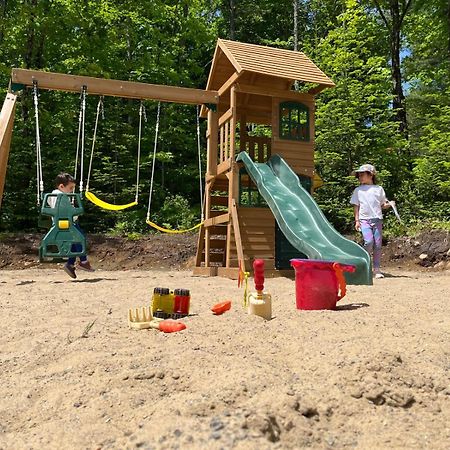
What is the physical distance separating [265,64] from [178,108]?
460 inches

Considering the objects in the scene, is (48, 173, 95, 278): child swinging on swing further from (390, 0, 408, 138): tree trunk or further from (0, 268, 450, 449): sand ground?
Answer: (390, 0, 408, 138): tree trunk

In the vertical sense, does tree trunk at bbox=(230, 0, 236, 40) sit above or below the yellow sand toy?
above

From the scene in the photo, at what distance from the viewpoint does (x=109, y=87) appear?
752 centimetres

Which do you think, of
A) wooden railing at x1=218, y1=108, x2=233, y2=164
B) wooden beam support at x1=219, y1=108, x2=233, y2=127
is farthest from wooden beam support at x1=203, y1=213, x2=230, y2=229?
wooden beam support at x1=219, y1=108, x2=233, y2=127

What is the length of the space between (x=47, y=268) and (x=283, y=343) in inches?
343

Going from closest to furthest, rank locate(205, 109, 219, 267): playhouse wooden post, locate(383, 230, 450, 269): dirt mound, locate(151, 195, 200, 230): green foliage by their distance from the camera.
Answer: locate(205, 109, 219, 267): playhouse wooden post < locate(383, 230, 450, 269): dirt mound < locate(151, 195, 200, 230): green foliage

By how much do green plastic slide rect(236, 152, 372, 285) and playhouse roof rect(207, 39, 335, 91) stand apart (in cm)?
133

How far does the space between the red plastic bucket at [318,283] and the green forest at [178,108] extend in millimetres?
8312

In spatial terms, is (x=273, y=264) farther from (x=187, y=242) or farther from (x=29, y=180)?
(x=29, y=180)

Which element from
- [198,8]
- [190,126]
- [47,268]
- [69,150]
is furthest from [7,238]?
[198,8]

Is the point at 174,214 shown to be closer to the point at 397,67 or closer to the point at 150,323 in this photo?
the point at 397,67

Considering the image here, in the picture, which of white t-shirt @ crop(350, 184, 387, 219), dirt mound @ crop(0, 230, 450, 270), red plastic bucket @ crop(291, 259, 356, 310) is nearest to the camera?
red plastic bucket @ crop(291, 259, 356, 310)

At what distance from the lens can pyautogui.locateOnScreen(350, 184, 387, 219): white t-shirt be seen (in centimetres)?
681

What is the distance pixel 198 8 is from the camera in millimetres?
20625
